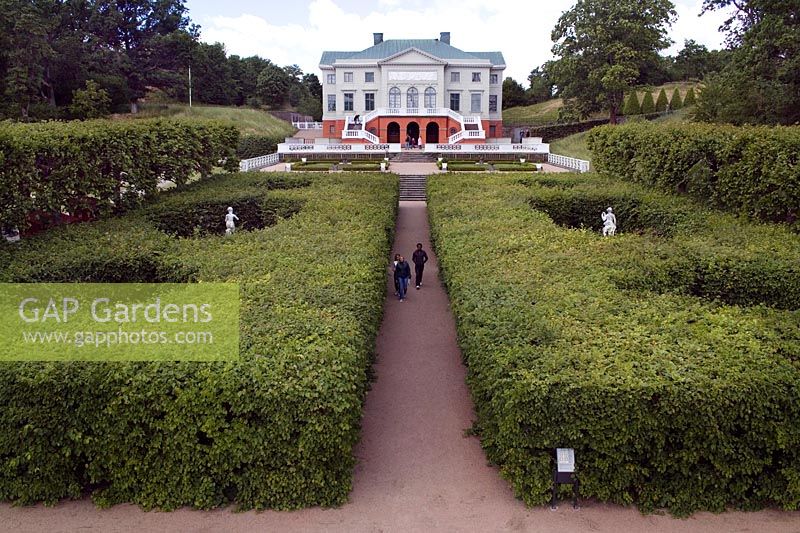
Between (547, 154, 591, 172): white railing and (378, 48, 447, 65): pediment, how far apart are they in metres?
19.1

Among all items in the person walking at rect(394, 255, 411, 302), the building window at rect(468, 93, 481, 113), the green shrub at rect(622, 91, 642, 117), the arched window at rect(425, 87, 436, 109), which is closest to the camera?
the person walking at rect(394, 255, 411, 302)

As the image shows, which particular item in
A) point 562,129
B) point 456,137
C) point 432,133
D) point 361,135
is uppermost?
point 562,129

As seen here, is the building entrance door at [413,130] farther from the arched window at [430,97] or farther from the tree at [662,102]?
the tree at [662,102]

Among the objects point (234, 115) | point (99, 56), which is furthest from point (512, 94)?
point (99, 56)

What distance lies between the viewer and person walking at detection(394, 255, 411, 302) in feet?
56.1

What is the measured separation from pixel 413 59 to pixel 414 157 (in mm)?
16813

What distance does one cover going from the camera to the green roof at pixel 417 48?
66062 mm

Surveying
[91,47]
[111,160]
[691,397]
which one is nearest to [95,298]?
[691,397]

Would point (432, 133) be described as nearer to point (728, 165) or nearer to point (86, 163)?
point (728, 165)

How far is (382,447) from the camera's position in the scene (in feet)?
33.9

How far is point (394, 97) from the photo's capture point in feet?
210

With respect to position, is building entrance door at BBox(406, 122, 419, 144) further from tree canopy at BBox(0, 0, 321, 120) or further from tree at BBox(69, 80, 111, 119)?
tree at BBox(69, 80, 111, 119)

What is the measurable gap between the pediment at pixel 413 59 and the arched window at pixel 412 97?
8.02 feet

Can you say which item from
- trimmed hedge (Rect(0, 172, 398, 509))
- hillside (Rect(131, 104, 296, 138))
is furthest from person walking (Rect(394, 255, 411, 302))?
hillside (Rect(131, 104, 296, 138))
